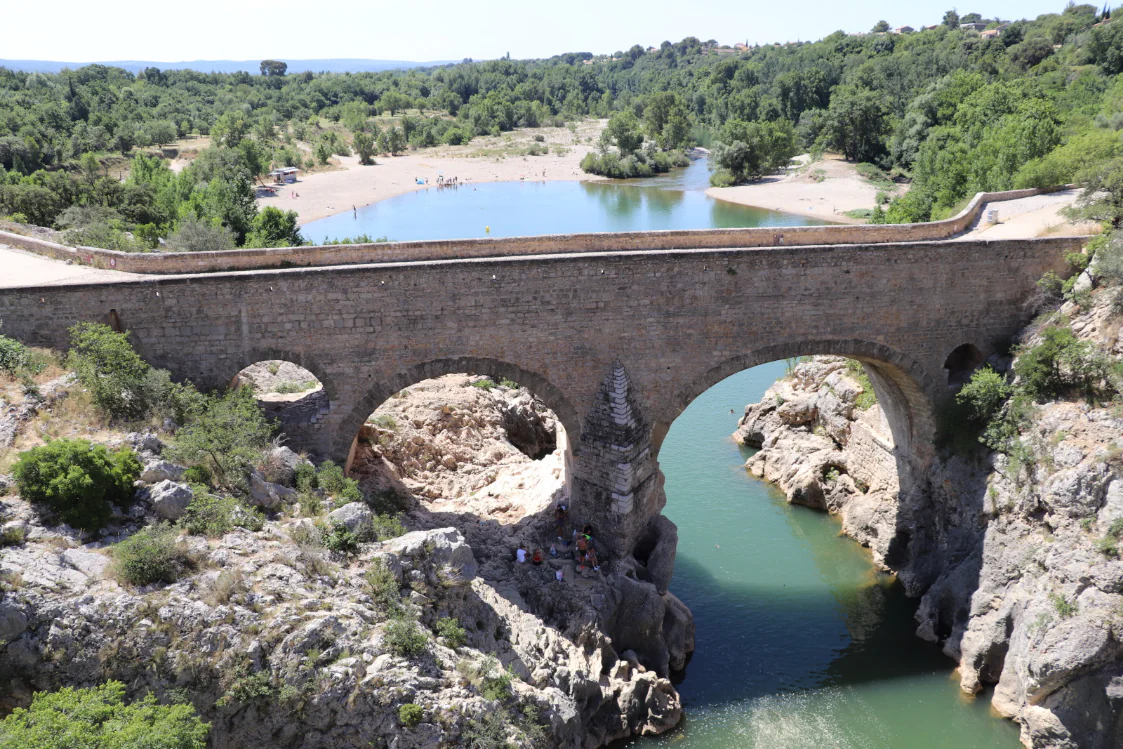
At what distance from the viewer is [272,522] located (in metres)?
12.1

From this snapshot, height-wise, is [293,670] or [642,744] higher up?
[293,670]

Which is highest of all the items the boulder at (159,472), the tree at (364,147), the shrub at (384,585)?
the tree at (364,147)

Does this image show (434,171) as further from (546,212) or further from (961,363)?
(961,363)

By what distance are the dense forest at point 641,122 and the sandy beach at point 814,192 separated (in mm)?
1970

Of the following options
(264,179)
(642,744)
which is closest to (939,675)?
(642,744)

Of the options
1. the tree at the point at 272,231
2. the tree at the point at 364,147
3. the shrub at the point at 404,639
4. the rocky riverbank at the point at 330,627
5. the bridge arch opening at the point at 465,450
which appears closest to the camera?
the rocky riverbank at the point at 330,627

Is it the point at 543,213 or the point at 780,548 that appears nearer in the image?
the point at 780,548

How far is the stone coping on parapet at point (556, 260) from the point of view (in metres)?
13.6

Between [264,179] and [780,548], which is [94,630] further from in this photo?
[264,179]

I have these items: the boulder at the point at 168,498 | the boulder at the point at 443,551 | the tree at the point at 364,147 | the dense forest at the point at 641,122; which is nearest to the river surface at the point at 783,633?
the boulder at the point at 443,551

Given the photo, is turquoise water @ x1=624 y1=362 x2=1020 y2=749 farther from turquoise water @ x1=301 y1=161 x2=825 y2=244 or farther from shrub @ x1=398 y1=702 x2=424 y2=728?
turquoise water @ x1=301 y1=161 x2=825 y2=244

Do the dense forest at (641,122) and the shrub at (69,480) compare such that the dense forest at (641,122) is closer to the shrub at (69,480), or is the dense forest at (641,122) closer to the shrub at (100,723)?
the shrub at (69,480)

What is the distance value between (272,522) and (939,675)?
12922 mm

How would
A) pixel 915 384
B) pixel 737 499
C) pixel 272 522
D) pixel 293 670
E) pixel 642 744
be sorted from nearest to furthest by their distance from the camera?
pixel 293 670
pixel 272 522
pixel 642 744
pixel 915 384
pixel 737 499
